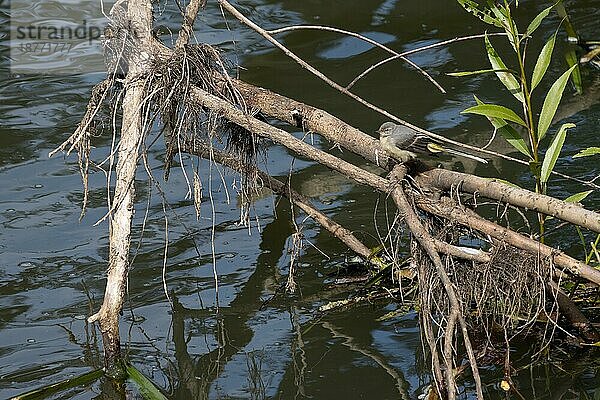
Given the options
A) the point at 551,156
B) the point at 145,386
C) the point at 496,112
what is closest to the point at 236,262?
the point at 145,386

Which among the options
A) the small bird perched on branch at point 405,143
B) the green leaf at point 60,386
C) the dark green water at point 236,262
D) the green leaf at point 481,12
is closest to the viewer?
the green leaf at point 60,386

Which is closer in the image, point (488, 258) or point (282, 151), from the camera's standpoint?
point (488, 258)

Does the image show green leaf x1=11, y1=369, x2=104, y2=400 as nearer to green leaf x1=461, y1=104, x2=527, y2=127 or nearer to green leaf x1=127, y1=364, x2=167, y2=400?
green leaf x1=127, y1=364, x2=167, y2=400

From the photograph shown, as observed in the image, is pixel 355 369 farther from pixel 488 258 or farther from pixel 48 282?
pixel 48 282

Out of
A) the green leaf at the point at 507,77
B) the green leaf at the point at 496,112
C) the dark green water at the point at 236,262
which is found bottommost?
the dark green water at the point at 236,262

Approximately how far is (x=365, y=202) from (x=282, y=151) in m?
0.88

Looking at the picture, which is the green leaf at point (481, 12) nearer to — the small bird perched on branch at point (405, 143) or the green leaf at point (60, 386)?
the small bird perched on branch at point (405, 143)

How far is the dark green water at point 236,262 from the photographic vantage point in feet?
12.3

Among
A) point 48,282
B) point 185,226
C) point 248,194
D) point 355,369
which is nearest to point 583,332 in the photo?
point 355,369

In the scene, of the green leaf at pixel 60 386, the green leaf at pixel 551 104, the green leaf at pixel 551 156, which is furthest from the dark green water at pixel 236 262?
the green leaf at pixel 551 104

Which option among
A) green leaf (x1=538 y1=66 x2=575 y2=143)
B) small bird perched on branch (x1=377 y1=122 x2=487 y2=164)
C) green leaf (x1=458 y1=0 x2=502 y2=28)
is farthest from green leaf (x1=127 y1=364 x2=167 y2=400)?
green leaf (x1=458 y1=0 x2=502 y2=28)

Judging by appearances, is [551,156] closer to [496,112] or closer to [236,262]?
[496,112]

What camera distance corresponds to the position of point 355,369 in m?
3.78

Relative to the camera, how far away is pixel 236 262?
15.4 feet
